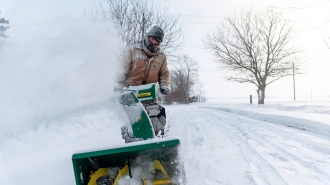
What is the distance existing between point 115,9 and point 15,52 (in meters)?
8.20

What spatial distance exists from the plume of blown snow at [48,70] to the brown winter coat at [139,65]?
0.73m

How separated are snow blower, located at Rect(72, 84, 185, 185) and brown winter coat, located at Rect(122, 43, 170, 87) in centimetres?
56

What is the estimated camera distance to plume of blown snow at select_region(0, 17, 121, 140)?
4855mm

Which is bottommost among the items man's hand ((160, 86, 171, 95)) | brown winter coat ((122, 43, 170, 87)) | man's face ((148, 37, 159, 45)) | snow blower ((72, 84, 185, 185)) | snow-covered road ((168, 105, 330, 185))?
snow-covered road ((168, 105, 330, 185))

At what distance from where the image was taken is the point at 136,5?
1414 cm

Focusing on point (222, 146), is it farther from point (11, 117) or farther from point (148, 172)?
point (11, 117)

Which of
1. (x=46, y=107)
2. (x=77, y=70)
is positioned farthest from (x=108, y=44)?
(x=46, y=107)

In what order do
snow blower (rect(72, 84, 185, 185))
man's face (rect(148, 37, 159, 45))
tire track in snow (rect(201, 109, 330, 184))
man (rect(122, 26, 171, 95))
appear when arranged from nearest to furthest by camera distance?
snow blower (rect(72, 84, 185, 185)) < tire track in snow (rect(201, 109, 330, 184)) < man's face (rect(148, 37, 159, 45)) < man (rect(122, 26, 171, 95))

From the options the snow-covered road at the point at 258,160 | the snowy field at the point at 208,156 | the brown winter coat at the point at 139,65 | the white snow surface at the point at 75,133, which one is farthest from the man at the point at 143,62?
the snow-covered road at the point at 258,160

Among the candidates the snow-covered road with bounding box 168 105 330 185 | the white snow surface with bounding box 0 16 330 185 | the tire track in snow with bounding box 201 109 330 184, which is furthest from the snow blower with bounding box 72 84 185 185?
the tire track in snow with bounding box 201 109 330 184

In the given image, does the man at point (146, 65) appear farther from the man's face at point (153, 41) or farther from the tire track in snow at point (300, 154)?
the tire track in snow at point (300, 154)

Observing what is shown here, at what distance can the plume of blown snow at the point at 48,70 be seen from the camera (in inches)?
191

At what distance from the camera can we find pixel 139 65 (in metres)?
3.69

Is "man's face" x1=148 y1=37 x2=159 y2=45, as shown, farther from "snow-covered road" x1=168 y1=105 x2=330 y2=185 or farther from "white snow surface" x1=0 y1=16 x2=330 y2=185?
"snow-covered road" x1=168 y1=105 x2=330 y2=185
